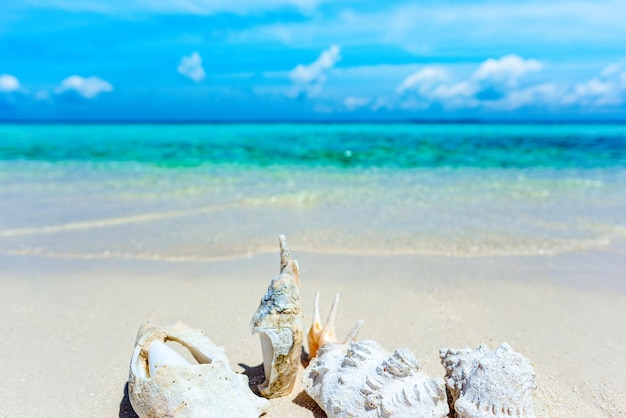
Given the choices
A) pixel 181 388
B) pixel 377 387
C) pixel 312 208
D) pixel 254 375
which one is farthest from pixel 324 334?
pixel 312 208

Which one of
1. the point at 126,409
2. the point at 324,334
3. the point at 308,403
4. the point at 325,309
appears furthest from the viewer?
the point at 325,309

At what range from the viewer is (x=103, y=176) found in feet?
42.4

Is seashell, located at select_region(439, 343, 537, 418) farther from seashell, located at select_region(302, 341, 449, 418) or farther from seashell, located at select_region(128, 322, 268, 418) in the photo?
seashell, located at select_region(128, 322, 268, 418)

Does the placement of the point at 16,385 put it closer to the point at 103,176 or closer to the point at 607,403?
the point at 607,403

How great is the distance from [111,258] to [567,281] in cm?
483

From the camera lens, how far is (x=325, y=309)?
13.5 feet

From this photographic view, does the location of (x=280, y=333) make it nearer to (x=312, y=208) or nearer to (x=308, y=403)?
(x=308, y=403)

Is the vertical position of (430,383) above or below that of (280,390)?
above

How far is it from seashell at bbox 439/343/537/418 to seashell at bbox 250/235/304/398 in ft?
2.78

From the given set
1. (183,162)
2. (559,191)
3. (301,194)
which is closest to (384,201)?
(301,194)

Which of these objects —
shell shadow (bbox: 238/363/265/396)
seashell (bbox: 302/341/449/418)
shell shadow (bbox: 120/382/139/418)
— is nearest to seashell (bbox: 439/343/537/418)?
seashell (bbox: 302/341/449/418)

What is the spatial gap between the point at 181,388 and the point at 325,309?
6.49 ft

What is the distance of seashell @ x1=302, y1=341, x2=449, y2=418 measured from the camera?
223 centimetres

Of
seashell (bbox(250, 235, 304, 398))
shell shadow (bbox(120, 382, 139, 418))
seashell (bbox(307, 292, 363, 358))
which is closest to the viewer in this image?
seashell (bbox(250, 235, 304, 398))
